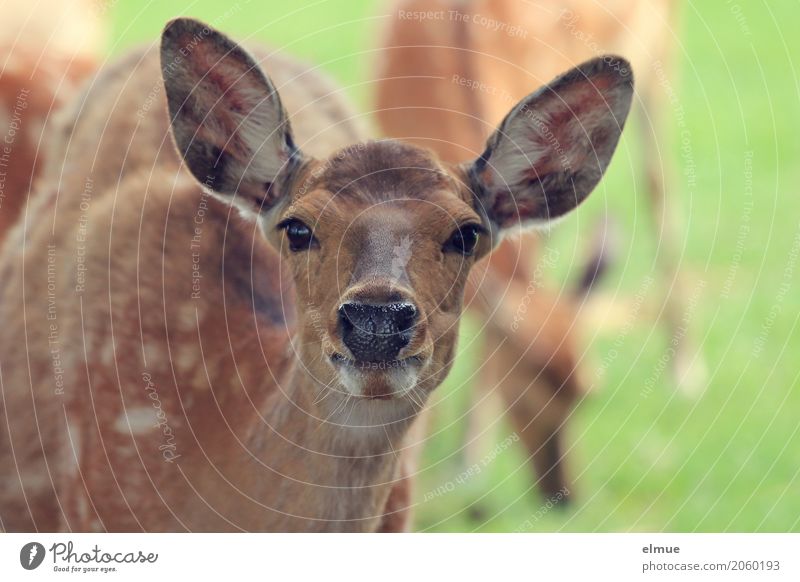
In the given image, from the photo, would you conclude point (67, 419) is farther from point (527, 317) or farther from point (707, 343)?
point (707, 343)

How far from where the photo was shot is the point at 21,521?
4414mm

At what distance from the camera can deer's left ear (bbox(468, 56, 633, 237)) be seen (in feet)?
12.3

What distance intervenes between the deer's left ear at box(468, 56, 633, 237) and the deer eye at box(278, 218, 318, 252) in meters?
0.52

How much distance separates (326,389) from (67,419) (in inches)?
40.8

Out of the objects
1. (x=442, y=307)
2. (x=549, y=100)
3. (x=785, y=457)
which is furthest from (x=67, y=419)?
(x=785, y=457)

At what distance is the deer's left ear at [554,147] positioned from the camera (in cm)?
374


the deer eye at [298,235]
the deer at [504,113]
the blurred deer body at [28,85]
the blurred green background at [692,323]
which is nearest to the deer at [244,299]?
the deer eye at [298,235]

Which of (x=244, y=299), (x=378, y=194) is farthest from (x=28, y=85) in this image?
(x=378, y=194)

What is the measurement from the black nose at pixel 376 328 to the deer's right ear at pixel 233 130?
0.68 metres

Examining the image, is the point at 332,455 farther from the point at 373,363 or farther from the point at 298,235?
the point at 298,235

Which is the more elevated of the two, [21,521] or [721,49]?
[721,49]

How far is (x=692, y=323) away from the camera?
8273 millimetres
